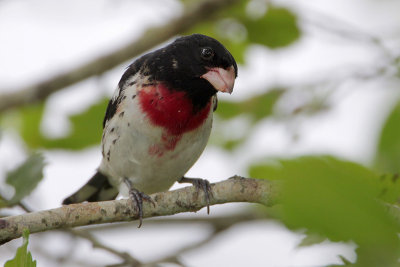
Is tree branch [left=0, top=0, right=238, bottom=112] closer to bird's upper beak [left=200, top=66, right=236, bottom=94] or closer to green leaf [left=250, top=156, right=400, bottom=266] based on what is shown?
bird's upper beak [left=200, top=66, right=236, bottom=94]

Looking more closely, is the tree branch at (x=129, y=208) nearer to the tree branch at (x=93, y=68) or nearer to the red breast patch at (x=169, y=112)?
the red breast patch at (x=169, y=112)

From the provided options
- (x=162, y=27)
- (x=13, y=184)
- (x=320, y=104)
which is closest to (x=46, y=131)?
(x=162, y=27)

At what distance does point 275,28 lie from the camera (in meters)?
4.20

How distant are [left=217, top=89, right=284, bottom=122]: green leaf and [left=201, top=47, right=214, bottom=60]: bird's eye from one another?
24.4 inches

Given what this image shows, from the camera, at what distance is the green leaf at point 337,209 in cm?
83

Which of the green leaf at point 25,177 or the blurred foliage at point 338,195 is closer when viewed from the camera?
the blurred foliage at point 338,195

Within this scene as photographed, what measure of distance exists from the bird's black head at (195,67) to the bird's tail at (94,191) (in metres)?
1.18

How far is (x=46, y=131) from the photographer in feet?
15.1

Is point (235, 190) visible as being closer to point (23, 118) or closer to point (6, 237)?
point (6, 237)

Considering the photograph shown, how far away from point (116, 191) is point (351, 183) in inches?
150

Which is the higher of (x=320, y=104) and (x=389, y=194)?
(x=320, y=104)

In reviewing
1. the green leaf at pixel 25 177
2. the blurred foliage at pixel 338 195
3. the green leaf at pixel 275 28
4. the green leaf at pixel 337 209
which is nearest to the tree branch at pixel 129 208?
the blurred foliage at pixel 338 195

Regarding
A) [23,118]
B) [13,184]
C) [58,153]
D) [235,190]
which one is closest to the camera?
[235,190]

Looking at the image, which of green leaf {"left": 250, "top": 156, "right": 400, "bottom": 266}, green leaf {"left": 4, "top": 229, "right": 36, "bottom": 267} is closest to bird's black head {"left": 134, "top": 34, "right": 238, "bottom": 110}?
green leaf {"left": 4, "top": 229, "right": 36, "bottom": 267}
